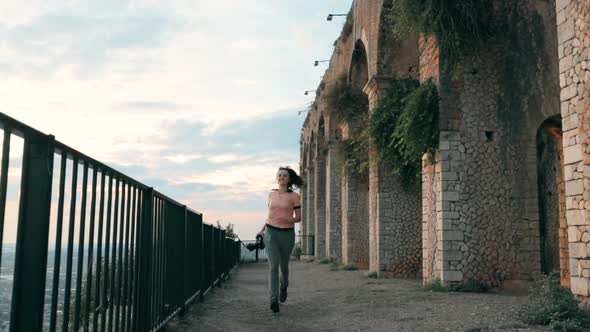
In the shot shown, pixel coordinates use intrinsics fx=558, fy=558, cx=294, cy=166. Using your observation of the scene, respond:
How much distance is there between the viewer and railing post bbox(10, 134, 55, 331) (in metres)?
2.38

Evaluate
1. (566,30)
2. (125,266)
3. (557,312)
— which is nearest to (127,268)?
(125,266)

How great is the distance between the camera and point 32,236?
248 centimetres

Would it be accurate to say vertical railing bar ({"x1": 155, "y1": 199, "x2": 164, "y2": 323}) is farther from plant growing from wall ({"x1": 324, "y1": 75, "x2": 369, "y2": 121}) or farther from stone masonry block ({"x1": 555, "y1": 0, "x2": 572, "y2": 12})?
plant growing from wall ({"x1": 324, "y1": 75, "x2": 369, "y2": 121})

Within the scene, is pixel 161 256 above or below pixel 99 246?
below

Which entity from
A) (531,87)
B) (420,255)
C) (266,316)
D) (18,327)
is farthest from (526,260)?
(18,327)

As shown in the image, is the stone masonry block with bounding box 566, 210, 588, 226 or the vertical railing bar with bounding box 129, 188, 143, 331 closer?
the vertical railing bar with bounding box 129, 188, 143, 331

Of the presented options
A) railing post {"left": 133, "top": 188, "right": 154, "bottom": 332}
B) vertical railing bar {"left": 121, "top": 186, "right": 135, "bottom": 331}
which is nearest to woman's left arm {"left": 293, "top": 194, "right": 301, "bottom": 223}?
railing post {"left": 133, "top": 188, "right": 154, "bottom": 332}

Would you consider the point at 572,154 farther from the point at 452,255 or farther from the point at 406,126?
the point at 406,126

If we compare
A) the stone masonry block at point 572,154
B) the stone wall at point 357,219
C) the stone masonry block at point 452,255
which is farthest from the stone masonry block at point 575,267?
the stone wall at point 357,219

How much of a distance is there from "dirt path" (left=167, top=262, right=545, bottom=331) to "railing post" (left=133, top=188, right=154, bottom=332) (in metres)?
1.31

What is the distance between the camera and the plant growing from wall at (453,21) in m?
10.5

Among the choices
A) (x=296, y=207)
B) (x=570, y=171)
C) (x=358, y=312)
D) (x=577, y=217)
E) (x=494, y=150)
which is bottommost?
(x=358, y=312)

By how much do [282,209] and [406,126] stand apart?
16.0 ft

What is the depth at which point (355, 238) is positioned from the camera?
19.5m
